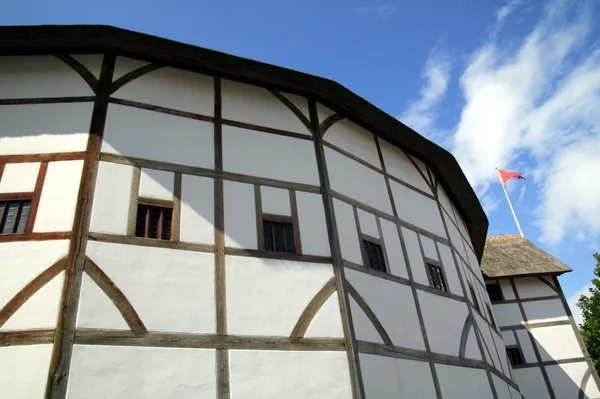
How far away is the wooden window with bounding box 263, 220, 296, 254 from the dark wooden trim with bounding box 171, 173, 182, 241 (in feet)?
Answer: 4.73

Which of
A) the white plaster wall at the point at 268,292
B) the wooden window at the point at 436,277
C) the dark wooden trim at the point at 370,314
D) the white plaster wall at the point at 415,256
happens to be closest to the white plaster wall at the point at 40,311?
the white plaster wall at the point at 268,292

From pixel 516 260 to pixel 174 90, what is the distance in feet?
56.3

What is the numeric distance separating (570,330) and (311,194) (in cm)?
1519

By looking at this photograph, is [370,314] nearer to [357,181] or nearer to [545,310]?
[357,181]

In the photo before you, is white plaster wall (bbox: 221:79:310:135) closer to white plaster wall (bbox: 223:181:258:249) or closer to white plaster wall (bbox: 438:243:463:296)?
white plaster wall (bbox: 223:181:258:249)

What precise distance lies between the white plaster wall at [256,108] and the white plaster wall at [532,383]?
13765 millimetres

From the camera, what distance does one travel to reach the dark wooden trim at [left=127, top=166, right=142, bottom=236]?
677 centimetres

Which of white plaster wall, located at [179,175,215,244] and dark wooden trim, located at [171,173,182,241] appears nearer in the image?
dark wooden trim, located at [171,173,182,241]

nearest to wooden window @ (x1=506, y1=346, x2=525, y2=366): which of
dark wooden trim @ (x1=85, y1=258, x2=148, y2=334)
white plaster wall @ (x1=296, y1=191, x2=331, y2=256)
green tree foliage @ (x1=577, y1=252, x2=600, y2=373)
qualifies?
green tree foliage @ (x1=577, y1=252, x2=600, y2=373)

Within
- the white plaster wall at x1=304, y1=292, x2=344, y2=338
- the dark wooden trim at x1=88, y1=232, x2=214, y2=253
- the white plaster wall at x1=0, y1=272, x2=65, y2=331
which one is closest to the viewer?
the white plaster wall at x1=0, y1=272, x2=65, y2=331

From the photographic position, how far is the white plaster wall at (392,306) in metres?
7.98

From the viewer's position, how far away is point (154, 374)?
5855mm

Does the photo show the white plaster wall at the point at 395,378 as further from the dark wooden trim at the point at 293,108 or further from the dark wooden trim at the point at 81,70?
the dark wooden trim at the point at 81,70

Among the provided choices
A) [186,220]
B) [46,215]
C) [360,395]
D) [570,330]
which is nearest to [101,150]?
[46,215]
